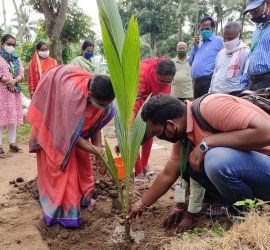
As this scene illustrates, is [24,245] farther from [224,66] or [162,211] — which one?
[224,66]

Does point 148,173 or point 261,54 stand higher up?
point 261,54

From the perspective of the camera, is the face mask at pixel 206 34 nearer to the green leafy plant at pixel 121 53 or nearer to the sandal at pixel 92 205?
the sandal at pixel 92 205

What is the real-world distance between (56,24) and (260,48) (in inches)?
278

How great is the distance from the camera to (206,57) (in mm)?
4469

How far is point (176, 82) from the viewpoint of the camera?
5172mm

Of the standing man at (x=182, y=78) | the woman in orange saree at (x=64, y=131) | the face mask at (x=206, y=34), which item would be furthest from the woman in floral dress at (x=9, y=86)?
the face mask at (x=206, y=34)

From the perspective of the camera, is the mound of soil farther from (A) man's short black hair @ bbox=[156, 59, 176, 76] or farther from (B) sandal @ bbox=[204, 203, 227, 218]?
(A) man's short black hair @ bbox=[156, 59, 176, 76]

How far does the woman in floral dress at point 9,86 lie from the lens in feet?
14.6

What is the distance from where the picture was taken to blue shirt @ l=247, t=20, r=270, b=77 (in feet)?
8.70

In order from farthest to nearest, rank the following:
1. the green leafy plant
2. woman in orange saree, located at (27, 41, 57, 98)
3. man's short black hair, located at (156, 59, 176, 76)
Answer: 1. woman in orange saree, located at (27, 41, 57, 98)
2. man's short black hair, located at (156, 59, 176, 76)
3. the green leafy plant

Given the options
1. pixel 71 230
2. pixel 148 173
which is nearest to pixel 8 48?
pixel 148 173

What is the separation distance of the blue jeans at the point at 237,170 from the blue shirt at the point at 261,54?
1.05 metres

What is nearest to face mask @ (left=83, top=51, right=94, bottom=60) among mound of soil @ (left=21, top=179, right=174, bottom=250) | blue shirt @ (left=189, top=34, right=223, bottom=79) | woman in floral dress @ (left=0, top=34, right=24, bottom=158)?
woman in floral dress @ (left=0, top=34, right=24, bottom=158)

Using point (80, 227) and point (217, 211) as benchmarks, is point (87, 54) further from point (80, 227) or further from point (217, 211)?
point (217, 211)
